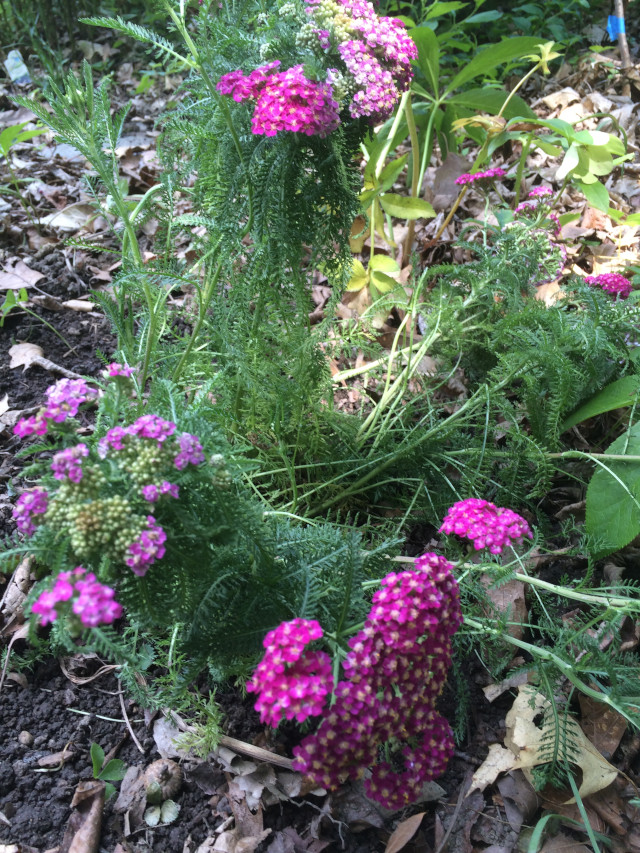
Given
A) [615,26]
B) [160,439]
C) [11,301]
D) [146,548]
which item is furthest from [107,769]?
[615,26]

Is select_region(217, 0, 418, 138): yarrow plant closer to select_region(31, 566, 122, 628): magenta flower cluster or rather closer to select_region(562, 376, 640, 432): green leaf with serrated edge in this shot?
select_region(31, 566, 122, 628): magenta flower cluster

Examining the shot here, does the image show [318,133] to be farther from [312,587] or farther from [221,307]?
[312,587]

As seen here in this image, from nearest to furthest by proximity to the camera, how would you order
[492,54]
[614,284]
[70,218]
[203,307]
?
[203,307] < [614,284] < [492,54] < [70,218]

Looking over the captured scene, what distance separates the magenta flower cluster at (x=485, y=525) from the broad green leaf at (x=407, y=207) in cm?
132

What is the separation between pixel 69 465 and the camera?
95 centimetres

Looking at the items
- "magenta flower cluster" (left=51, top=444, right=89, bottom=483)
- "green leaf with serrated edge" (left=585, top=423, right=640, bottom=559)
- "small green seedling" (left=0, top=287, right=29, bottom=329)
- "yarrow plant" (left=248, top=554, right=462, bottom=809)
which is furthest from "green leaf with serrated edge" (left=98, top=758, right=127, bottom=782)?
"small green seedling" (left=0, top=287, right=29, bottom=329)

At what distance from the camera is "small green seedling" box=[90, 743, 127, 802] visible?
1327 mm

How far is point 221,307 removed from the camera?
1.76 meters

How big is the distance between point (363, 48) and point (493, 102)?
4.95 ft

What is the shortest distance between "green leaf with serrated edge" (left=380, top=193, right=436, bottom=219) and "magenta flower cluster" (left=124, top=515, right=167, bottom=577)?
1.69 metres

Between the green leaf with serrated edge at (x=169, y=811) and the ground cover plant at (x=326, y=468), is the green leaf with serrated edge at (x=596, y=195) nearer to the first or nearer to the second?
the ground cover plant at (x=326, y=468)

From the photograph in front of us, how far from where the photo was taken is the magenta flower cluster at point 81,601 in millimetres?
853

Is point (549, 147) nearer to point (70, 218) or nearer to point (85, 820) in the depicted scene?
point (70, 218)

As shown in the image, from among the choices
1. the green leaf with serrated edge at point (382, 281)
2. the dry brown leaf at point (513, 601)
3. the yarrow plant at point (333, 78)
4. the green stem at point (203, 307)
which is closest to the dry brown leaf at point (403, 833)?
the dry brown leaf at point (513, 601)
